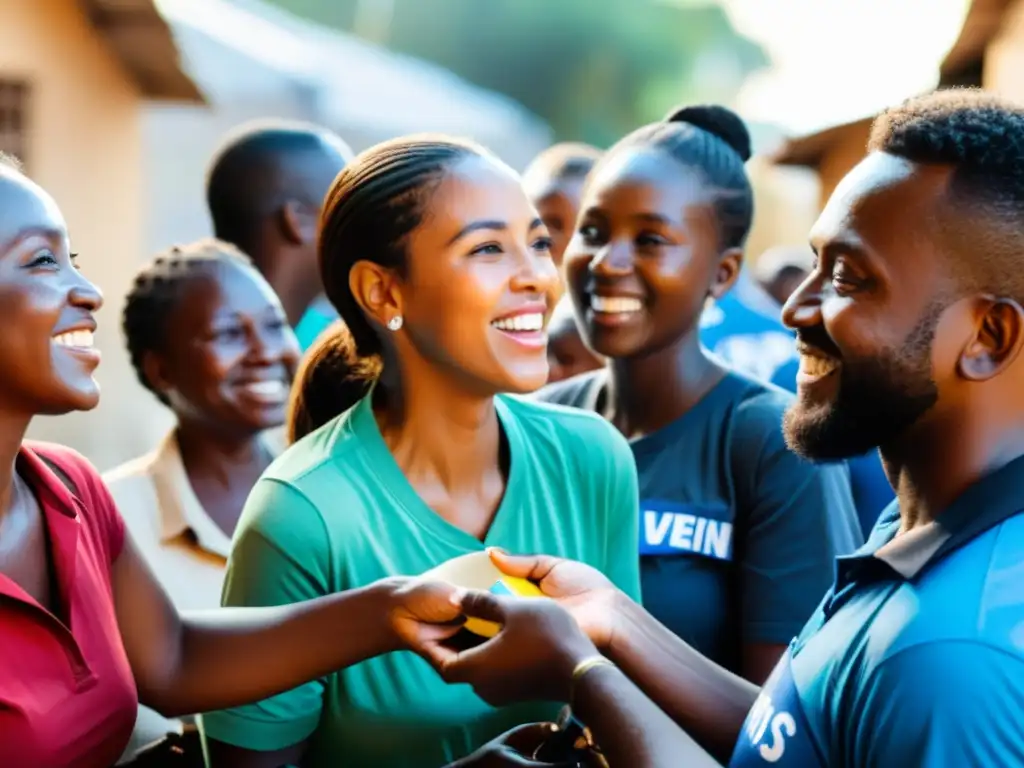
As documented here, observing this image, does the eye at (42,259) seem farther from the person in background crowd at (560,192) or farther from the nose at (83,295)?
the person in background crowd at (560,192)

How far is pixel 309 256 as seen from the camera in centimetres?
532

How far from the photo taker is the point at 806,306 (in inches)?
87.8

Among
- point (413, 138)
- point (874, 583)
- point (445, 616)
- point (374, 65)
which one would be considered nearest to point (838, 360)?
point (874, 583)

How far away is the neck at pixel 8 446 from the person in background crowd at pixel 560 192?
353cm

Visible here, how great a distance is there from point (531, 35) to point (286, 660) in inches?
1174

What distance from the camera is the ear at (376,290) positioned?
113 inches

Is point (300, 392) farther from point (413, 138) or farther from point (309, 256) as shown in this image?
point (309, 256)

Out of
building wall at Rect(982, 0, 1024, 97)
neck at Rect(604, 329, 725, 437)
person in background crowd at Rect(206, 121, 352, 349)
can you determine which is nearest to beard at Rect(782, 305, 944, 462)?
neck at Rect(604, 329, 725, 437)

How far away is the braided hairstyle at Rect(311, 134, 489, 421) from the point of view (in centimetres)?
279

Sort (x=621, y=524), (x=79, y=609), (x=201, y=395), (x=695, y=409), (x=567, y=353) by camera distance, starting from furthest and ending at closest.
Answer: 1. (x=567, y=353)
2. (x=201, y=395)
3. (x=695, y=409)
4. (x=621, y=524)
5. (x=79, y=609)

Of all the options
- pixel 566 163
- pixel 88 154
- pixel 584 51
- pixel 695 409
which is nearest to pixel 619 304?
pixel 695 409

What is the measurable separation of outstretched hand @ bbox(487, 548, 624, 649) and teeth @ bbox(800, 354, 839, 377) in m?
0.65

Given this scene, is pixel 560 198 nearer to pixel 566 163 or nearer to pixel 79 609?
pixel 566 163

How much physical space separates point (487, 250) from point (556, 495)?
21.7 inches
